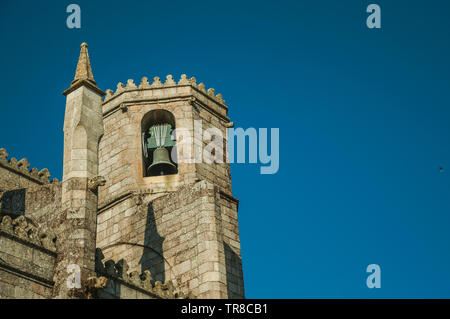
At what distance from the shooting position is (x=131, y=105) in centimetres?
2395

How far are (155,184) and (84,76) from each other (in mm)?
6504

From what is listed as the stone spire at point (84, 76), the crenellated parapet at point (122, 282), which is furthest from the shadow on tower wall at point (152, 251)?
the stone spire at point (84, 76)

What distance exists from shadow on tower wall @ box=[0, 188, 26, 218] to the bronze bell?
387 centimetres

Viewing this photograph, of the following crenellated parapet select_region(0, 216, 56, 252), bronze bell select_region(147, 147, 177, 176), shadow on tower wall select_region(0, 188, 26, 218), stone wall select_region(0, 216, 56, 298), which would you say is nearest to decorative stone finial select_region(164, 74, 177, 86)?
bronze bell select_region(147, 147, 177, 176)

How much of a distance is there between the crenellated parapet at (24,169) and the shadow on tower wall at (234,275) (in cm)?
787

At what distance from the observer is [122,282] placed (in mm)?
15695

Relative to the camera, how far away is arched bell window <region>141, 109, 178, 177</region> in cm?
2278

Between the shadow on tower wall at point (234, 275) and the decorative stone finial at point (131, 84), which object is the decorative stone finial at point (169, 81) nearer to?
the decorative stone finial at point (131, 84)

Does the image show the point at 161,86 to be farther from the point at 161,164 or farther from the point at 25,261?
the point at 25,261

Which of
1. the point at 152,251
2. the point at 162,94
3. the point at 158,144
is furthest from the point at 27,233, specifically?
the point at 162,94

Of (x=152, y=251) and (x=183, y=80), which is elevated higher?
(x=183, y=80)

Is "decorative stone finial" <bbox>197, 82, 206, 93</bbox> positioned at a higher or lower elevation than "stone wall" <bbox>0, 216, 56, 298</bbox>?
higher

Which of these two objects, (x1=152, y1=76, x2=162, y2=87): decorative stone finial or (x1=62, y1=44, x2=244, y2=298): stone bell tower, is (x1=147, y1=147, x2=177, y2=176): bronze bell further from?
(x1=152, y1=76, x2=162, y2=87): decorative stone finial
